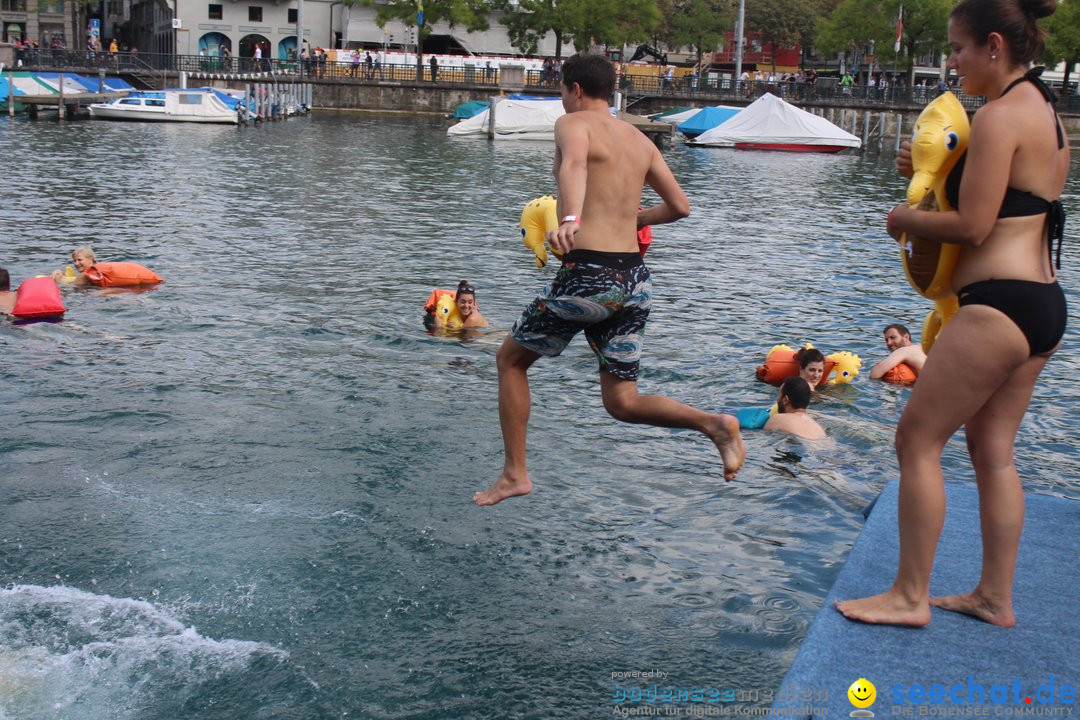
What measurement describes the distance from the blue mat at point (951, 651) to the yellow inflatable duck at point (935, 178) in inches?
50.7

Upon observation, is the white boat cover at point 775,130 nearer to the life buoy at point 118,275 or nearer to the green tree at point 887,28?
the green tree at point 887,28

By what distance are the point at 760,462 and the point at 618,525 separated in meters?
2.20

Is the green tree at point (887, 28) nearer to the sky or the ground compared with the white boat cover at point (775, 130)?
nearer to the sky

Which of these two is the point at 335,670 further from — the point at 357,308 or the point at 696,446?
the point at 357,308

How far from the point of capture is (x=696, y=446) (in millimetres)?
9664

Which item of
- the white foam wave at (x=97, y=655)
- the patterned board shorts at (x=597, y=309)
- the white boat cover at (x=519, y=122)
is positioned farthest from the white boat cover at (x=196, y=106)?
the patterned board shorts at (x=597, y=309)

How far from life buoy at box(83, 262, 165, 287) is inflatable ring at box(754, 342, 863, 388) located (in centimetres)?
857

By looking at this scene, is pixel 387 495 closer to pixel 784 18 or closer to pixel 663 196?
pixel 663 196

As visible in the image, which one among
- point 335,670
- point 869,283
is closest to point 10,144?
point 869,283

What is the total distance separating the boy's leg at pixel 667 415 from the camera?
5.70 meters

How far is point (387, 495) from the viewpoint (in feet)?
25.6

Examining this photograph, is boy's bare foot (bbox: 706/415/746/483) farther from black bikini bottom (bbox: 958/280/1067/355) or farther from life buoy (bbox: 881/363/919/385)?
life buoy (bbox: 881/363/919/385)

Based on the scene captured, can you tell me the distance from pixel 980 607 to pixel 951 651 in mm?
358

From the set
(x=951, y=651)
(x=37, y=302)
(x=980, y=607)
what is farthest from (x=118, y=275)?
(x=951, y=651)
